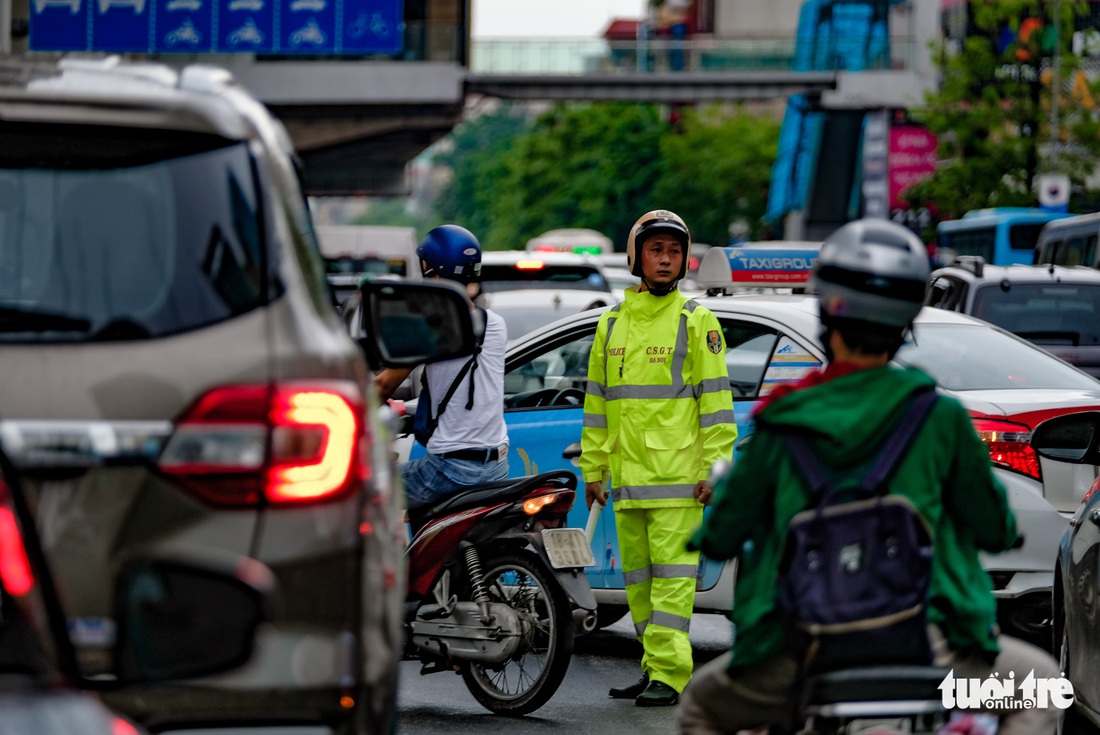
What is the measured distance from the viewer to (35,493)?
310 cm

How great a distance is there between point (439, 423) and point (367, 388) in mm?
3858

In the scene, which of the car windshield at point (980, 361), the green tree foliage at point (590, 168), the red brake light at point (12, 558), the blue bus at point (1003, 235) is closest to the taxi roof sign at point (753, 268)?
the car windshield at point (980, 361)

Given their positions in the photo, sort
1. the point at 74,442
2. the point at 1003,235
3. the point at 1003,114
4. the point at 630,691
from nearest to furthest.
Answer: the point at 74,442 < the point at 630,691 < the point at 1003,235 < the point at 1003,114

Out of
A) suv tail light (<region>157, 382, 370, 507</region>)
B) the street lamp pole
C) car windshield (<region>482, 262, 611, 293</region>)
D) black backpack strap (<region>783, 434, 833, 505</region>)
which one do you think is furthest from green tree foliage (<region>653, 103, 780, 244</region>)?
suv tail light (<region>157, 382, 370, 507</region>)

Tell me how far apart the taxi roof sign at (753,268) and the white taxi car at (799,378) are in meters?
0.25

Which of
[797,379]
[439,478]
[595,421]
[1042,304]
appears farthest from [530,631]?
[1042,304]

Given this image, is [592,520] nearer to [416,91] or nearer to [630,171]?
[416,91]

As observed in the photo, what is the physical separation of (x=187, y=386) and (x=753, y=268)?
677cm

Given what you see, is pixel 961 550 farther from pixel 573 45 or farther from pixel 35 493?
pixel 573 45

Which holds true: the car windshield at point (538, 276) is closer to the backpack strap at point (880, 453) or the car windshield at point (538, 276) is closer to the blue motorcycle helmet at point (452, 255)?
the blue motorcycle helmet at point (452, 255)

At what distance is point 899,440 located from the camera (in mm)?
3596

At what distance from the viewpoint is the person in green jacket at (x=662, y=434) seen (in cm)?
717

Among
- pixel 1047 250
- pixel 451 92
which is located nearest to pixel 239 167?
pixel 1047 250

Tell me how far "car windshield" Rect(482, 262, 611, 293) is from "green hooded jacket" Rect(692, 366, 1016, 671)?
462 inches
